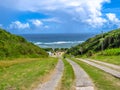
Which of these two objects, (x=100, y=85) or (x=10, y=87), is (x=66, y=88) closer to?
(x=100, y=85)

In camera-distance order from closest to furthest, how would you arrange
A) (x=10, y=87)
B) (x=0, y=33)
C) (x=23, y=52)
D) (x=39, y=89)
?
(x=39, y=89)
(x=10, y=87)
(x=23, y=52)
(x=0, y=33)

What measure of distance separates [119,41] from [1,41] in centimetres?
Answer: 6579

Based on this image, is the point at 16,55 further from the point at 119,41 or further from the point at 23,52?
the point at 119,41

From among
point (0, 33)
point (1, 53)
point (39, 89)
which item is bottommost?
point (39, 89)

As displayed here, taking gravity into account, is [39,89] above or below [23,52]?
below

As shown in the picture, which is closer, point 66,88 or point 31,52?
point 66,88

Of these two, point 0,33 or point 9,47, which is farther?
point 0,33

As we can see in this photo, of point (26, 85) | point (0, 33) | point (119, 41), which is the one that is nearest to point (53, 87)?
point (26, 85)

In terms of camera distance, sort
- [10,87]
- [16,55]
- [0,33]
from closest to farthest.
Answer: [10,87], [16,55], [0,33]

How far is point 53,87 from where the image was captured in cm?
2077

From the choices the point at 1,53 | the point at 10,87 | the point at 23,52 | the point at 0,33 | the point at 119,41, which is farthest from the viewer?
the point at 119,41

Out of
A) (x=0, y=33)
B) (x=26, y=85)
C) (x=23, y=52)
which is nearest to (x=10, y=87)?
(x=26, y=85)

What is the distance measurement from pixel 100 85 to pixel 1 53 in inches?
2625

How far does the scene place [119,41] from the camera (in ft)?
474
